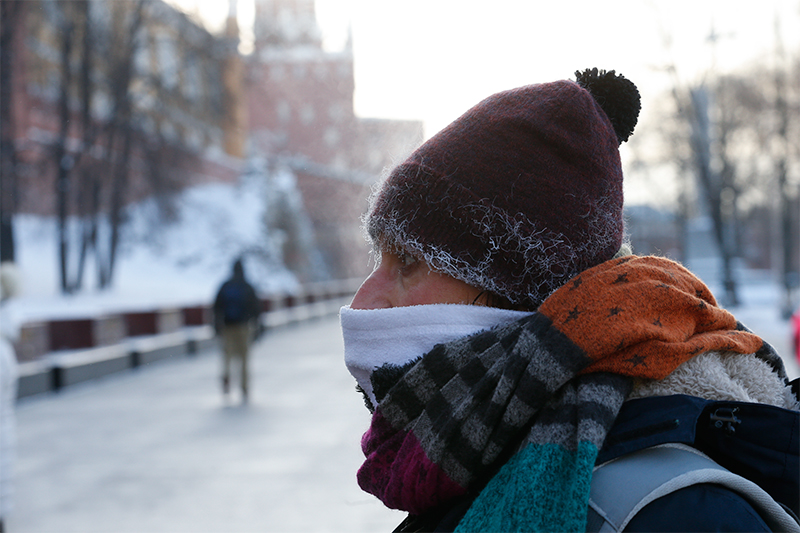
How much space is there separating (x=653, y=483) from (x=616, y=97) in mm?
765

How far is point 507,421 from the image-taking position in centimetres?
107

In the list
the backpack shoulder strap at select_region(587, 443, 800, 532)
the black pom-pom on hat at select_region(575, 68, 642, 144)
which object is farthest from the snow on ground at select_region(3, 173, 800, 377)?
the backpack shoulder strap at select_region(587, 443, 800, 532)

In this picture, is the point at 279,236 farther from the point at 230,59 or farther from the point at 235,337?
the point at 235,337

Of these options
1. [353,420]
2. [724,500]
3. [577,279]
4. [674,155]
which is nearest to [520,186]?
[577,279]

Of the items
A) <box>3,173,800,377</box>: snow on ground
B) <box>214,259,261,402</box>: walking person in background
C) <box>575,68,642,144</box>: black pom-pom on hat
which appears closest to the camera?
<box>575,68,642,144</box>: black pom-pom on hat

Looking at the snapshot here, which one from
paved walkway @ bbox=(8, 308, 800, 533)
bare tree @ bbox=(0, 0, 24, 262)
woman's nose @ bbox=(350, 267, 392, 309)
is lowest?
paved walkway @ bbox=(8, 308, 800, 533)

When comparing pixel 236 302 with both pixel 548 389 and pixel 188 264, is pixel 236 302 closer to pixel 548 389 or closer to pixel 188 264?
pixel 548 389

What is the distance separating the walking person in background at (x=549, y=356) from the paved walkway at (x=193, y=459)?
2.09 meters

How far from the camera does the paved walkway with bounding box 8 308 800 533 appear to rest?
16.4ft

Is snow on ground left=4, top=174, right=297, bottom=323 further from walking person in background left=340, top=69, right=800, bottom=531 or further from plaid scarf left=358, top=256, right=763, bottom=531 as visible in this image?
plaid scarf left=358, top=256, right=763, bottom=531

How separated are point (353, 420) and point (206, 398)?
9.33 feet

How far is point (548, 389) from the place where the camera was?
1047 millimetres

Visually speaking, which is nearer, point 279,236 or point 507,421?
point 507,421

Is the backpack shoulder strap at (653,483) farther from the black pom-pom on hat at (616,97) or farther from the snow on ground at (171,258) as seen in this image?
the snow on ground at (171,258)
